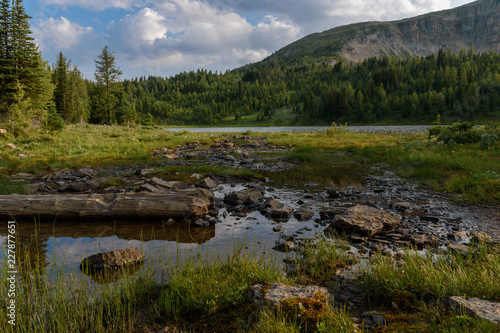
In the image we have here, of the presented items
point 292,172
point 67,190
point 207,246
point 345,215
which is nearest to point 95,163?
point 67,190

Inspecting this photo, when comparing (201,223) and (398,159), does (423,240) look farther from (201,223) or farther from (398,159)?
(398,159)

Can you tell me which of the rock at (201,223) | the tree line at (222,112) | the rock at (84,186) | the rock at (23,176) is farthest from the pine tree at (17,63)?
the rock at (201,223)

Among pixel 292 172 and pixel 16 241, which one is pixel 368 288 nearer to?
pixel 16 241

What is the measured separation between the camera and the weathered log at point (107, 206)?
27.1 ft

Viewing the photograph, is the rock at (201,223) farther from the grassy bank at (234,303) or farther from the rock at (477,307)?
the rock at (477,307)

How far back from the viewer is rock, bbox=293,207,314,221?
29.6 ft

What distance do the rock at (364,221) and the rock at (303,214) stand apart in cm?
116

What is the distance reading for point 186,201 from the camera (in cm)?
890

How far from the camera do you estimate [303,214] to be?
9.16 metres

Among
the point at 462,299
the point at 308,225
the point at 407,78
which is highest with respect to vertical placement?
the point at 407,78

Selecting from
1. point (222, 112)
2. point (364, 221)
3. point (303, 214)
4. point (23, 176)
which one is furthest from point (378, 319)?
point (222, 112)

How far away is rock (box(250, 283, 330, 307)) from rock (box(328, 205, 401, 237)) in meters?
3.91

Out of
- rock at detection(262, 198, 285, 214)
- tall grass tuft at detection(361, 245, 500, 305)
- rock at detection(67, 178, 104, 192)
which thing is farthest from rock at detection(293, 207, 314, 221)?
rock at detection(67, 178, 104, 192)

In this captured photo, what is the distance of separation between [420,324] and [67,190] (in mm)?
13981
